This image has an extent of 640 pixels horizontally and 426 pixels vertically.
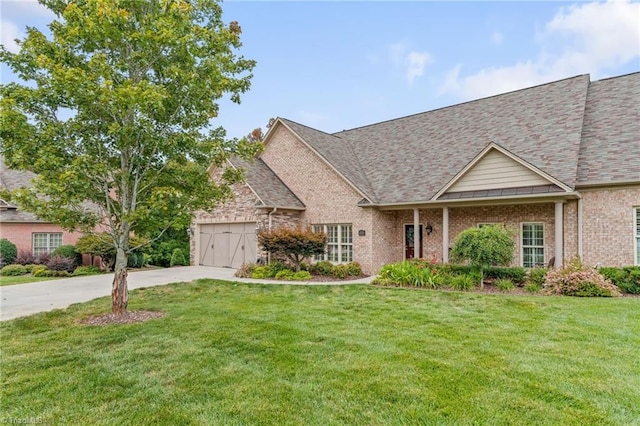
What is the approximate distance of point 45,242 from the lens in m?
19.7

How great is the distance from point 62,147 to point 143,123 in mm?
1560

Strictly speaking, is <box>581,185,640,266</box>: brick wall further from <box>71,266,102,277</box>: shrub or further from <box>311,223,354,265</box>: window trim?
<box>71,266,102,277</box>: shrub

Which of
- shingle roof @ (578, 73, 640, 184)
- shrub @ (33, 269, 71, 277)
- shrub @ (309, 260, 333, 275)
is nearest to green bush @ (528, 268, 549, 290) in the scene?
shingle roof @ (578, 73, 640, 184)

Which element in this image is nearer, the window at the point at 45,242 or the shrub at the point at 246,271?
the shrub at the point at 246,271

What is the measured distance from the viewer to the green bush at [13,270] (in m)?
16.2

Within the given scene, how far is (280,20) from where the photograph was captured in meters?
13.9

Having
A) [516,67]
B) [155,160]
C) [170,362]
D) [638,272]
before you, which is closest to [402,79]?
[516,67]

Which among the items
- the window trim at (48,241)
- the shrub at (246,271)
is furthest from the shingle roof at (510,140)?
the window trim at (48,241)

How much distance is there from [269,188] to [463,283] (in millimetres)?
9418

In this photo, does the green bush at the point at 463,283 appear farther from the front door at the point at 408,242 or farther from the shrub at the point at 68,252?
the shrub at the point at 68,252

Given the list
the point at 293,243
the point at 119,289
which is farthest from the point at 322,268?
the point at 119,289

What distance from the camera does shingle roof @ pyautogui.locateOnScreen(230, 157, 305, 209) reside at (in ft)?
51.4

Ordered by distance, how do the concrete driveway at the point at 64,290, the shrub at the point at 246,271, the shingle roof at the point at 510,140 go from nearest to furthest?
the concrete driveway at the point at 64,290 < the shingle roof at the point at 510,140 < the shrub at the point at 246,271

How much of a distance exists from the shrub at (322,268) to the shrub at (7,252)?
1549 centimetres
